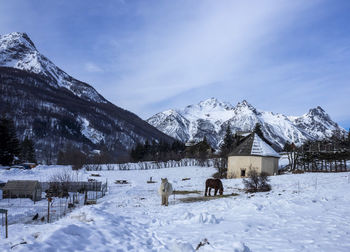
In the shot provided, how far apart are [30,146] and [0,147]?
37913 mm

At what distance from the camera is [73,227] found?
7.85 m

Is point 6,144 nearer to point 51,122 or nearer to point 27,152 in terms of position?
point 27,152

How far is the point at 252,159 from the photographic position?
36.0 m

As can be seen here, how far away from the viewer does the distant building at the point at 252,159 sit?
35.8 m

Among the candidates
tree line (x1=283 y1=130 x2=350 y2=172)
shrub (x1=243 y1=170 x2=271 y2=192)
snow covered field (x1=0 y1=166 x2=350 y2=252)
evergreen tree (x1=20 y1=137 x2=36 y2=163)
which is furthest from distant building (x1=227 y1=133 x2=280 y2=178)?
evergreen tree (x1=20 y1=137 x2=36 y2=163)

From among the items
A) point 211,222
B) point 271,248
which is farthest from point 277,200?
point 271,248

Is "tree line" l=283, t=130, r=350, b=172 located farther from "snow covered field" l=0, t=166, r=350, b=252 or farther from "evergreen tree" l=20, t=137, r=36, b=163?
"evergreen tree" l=20, t=137, r=36, b=163

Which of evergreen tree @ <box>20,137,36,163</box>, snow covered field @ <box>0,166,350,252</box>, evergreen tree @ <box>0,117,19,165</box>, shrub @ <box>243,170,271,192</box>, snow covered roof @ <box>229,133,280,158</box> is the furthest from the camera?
evergreen tree @ <box>20,137,36,163</box>

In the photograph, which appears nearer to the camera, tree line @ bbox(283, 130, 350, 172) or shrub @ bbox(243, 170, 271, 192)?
shrub @ bbox(243, 170, 271, 192)

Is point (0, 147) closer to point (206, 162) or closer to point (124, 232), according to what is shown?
point (206, 162)

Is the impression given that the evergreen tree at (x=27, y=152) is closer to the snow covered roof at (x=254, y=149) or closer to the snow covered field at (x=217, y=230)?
the snow covered roof at (x=254, y=149)

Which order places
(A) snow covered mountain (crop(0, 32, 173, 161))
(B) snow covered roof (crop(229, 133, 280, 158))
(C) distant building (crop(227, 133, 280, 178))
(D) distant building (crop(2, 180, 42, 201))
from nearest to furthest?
(D) distant building (crop(2, 180, 42, 201)), (C) distant building (crop(227, 133, 280, 178)), (B) snow covered roof (crop(229, 133, 280, 158)), (A) snow covered mountain (crop(0, 32, 173, 161))

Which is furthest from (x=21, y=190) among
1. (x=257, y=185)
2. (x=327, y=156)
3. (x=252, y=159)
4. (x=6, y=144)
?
(x=327, y=156)

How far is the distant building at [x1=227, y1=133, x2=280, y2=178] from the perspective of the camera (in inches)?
1407
